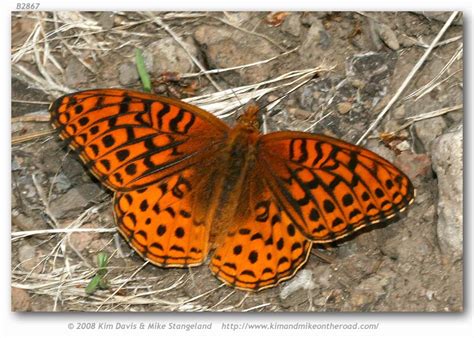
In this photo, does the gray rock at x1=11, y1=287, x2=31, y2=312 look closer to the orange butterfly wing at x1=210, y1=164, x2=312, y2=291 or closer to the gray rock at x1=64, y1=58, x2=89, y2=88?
the orange butterfly wing at x1=210, y1=164, x2=312, y2=291

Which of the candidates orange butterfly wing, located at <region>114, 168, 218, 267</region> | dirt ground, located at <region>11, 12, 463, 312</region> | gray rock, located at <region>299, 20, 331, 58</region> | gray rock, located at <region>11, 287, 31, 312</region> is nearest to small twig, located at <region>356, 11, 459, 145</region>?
dirt ground, located at <region>11, 12, 463, 312</region>

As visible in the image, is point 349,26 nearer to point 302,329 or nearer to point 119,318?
point 302,329

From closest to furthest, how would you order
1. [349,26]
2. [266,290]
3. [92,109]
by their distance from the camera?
[92,109], [266,290], [349,26]

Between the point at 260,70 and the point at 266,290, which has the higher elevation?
the point at 260,70

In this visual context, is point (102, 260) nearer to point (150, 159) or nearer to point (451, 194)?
point (150, 159)

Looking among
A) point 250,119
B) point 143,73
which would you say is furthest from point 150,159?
point 143,73

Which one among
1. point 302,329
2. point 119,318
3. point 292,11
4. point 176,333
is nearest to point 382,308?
point 302,329
